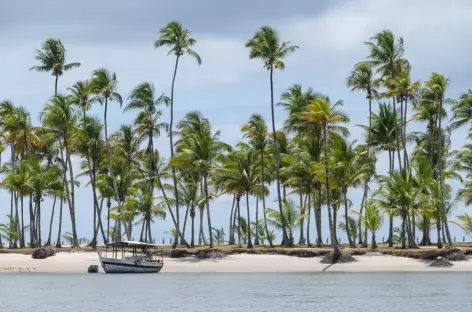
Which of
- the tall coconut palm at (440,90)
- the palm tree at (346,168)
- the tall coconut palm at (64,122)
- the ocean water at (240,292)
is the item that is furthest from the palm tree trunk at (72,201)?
the tall coconut palm at (440,90)

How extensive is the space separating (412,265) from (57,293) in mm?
29016

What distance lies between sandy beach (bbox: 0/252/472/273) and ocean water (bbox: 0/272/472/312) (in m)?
1.63

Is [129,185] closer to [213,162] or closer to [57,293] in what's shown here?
[213,162]

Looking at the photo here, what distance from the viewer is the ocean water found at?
44188 millimetres

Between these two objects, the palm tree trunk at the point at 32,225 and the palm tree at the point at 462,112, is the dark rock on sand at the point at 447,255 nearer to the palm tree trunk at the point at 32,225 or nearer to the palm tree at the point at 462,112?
the palm tree at the point at 462,112

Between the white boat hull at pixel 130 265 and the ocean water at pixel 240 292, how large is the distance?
1.63 metres

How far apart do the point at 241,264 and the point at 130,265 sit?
956 centimetres

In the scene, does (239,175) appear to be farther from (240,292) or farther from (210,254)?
(240,292)

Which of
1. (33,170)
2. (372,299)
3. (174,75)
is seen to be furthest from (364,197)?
(372,299)

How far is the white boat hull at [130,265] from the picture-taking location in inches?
2911

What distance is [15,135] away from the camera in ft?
301

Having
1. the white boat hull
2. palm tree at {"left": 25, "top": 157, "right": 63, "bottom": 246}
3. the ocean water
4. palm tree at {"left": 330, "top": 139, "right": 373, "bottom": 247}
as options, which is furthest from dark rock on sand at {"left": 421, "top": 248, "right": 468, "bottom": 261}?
palm tree at {"left": 25, "top": 157, "right": 63, "bottom": 246}

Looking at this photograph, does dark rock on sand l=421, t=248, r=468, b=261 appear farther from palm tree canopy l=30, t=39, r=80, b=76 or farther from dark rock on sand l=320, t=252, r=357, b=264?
palm tree canopy l=30, t=39, r=80, b=76

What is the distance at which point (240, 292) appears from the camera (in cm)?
5341
